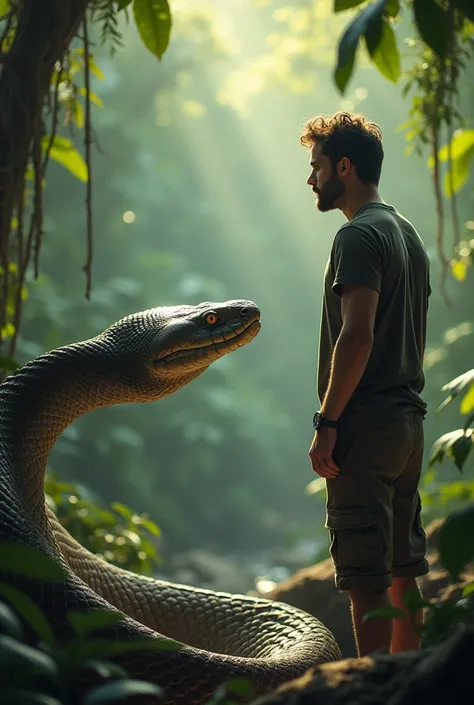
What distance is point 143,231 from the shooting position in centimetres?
2778

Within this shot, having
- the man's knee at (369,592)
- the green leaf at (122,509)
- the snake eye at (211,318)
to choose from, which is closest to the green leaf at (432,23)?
the snake eye at (211,318)

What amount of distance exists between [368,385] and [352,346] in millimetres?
207

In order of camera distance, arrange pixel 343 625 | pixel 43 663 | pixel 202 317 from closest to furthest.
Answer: pixel 43 663 → pixel 202 317 → pixel 343 625

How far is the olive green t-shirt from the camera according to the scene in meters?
2.58

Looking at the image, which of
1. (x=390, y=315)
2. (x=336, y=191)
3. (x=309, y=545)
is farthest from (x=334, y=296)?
(x=309, y=545)

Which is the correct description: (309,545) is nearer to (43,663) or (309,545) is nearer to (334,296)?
(334,296)

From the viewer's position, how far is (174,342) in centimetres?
287

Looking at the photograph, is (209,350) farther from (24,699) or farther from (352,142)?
(24,699)

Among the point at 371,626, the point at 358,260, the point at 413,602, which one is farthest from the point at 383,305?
the point at 413,602

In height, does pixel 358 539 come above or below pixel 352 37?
below

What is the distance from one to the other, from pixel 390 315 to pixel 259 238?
30.7 meters

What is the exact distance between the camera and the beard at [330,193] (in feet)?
9.37

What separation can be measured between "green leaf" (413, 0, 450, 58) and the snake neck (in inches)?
60.3

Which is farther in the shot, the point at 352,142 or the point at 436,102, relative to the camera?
the point at 436,102
